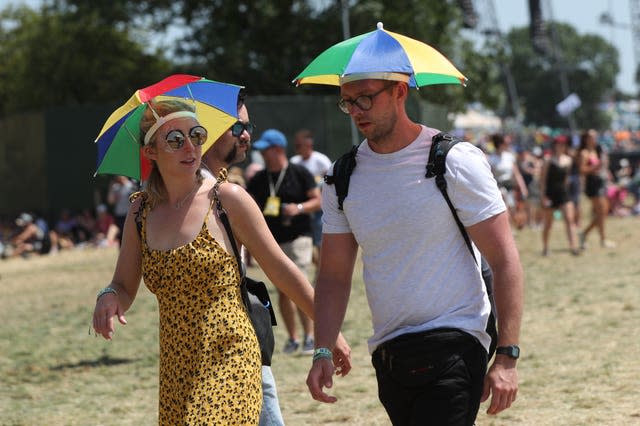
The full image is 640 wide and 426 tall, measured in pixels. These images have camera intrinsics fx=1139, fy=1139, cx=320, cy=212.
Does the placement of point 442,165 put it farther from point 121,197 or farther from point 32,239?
point 32,239

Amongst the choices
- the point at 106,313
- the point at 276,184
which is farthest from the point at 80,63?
the point at 106,313

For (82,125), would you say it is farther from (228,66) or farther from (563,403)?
(563,403)

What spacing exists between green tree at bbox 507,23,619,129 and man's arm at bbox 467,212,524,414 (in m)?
121

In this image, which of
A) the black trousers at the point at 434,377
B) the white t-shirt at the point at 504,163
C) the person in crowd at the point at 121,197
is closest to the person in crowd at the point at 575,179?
the white t-shirt at the point at 504,163

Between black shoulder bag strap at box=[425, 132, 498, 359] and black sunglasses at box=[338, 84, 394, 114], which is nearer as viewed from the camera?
black shoulder bag strap at box=[425, 132, 498, 359]

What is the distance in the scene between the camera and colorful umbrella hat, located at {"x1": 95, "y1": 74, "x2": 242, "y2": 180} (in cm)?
419

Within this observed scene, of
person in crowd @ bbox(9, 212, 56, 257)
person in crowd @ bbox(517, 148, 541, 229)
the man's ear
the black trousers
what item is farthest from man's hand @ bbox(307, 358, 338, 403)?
person in crowd @ bbox(9, 212, 56, 257)

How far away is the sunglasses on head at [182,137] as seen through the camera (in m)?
3.97

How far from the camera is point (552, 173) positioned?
56.9ft

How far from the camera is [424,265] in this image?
3.68m

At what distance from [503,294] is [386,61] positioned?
33.5 inches

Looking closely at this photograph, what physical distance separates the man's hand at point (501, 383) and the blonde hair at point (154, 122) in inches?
50.7

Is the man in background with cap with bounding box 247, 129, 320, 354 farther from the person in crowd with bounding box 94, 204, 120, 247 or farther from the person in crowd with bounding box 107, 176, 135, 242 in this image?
the person in crowd with bounding box 94, 204, 120, 247

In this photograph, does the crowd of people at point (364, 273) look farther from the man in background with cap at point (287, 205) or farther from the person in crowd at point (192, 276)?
the man in background with cap at point (287, 205)
